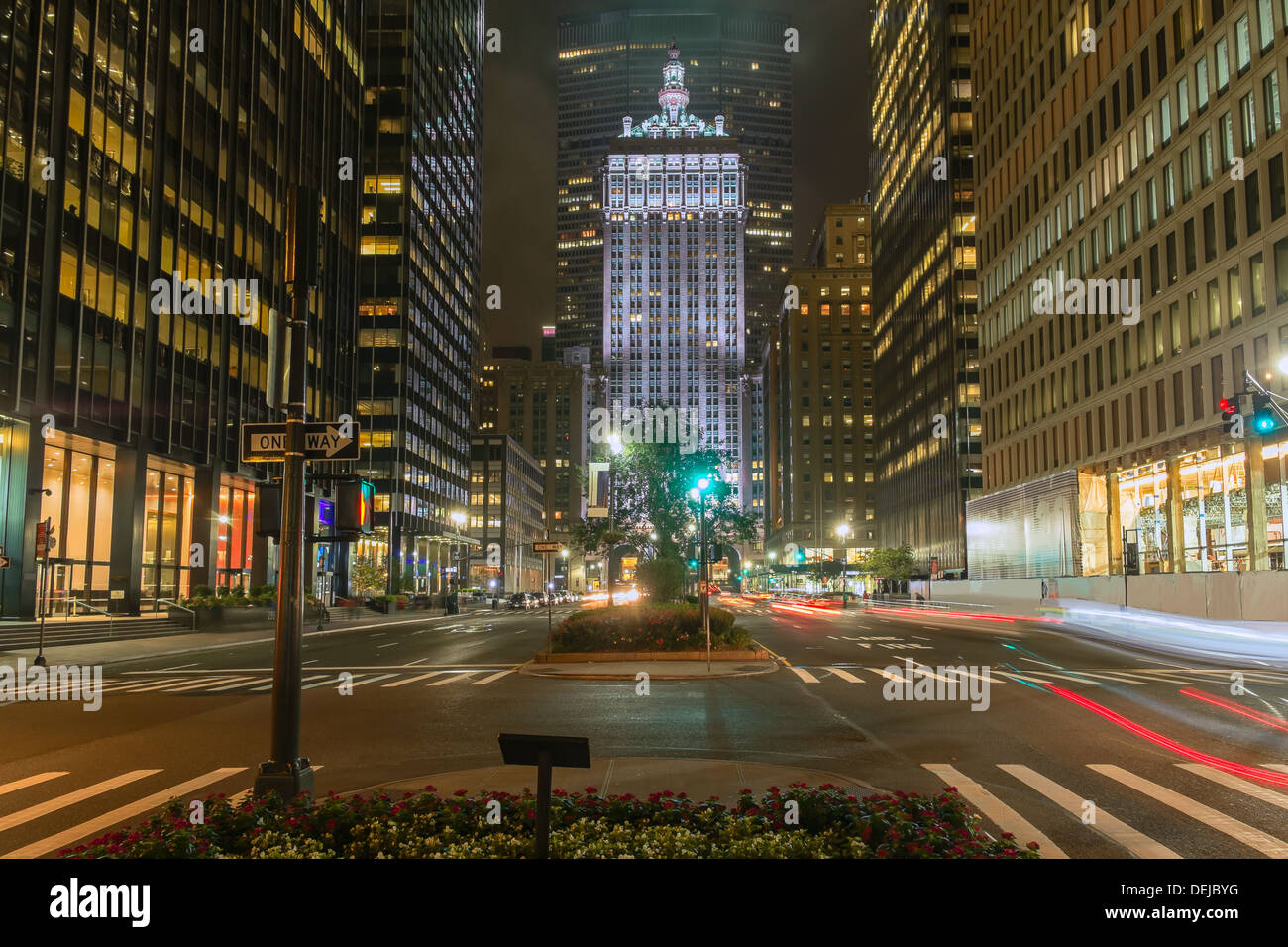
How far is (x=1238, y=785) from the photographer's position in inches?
386

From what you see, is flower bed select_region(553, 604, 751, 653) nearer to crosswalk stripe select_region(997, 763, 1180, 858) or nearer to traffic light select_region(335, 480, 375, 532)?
crosswalk stripe select_region(997, 763, 1180, 858)

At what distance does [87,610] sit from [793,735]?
140 feet

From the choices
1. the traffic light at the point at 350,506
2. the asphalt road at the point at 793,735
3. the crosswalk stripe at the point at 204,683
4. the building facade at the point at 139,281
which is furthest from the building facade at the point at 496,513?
the traffic light at the point at 350,506

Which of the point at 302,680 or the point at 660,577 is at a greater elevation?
the point at 660,577

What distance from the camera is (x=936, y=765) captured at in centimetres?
1083

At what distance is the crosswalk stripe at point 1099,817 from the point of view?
716cm

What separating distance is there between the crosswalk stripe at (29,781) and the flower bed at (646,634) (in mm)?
15298

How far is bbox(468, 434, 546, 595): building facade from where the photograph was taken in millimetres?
142000

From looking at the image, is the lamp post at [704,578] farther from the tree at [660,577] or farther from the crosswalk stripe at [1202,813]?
the crosswalk stripe at [1202,813]

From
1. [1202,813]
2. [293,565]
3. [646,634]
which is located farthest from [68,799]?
[646,634]

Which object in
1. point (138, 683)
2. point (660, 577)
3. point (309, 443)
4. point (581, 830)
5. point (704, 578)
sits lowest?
point (138, 683)

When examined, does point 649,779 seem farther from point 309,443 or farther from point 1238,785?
point 1238,785

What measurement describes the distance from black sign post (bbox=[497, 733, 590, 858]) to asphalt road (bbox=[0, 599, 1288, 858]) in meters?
4.62
